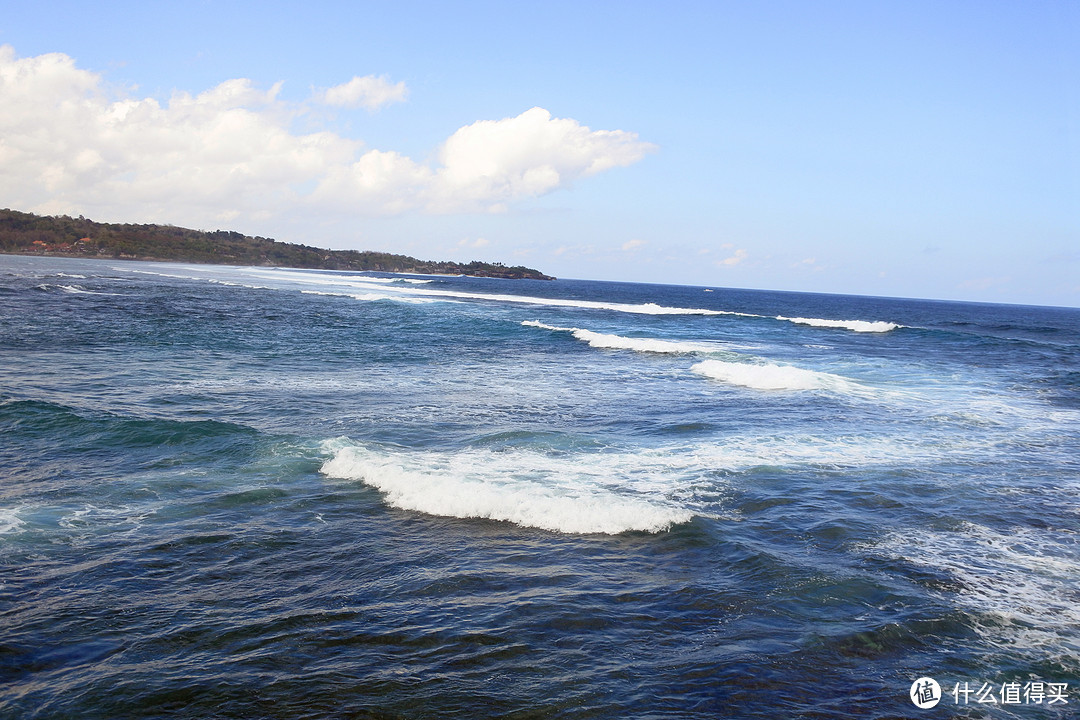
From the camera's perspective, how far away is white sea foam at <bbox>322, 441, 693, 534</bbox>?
8.41m

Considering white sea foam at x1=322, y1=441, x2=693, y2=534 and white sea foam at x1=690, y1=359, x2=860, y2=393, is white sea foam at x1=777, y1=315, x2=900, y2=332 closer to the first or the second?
white sea foam at x1=690, y1=359, x2=860, y2=393

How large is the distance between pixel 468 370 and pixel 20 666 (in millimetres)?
16565

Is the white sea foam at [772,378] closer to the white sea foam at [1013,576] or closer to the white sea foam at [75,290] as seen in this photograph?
the white sea foam at [1013,576]

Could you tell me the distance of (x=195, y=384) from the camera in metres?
16.2

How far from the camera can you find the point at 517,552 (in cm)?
749

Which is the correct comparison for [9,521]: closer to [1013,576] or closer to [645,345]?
[1013,576]

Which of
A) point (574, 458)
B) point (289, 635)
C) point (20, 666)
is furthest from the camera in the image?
point (574, 458)

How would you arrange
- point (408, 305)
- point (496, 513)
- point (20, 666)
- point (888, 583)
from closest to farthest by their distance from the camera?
point (20, 666) → point (888, 583) → point (496, 513) → point (408, 305)

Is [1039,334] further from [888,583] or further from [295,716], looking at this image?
[295,716]

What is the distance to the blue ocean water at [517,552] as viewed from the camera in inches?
197

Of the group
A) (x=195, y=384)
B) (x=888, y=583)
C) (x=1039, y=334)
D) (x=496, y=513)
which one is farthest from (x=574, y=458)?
(x=1039, y=334)

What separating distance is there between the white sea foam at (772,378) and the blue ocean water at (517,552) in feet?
7.91

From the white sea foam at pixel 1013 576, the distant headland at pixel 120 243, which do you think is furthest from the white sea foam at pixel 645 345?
the distant headland at pixel 120 243

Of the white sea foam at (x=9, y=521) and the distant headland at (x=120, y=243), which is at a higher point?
the distant headland at (x=120, y=243)
